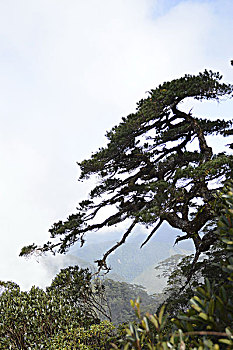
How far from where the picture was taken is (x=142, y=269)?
4392 inches

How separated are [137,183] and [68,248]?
192 centimetres

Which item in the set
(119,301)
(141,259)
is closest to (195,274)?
(119,301)

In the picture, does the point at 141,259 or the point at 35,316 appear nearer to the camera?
the point at 35,316

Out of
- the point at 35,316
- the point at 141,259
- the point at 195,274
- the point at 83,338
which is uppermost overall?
the point at 141,259

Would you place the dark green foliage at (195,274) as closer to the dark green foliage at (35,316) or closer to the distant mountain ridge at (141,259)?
the dark green foliage at (35,316)

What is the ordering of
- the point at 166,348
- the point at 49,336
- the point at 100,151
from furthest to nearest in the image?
the point at 100,151 < the point at 49,336 < the point at 166,348

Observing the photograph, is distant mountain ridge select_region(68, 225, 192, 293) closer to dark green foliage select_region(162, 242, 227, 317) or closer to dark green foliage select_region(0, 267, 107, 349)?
dark green foliage select_region(162, 242, 227, 317)

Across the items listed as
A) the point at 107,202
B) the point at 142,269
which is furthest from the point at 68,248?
the point at 142,269

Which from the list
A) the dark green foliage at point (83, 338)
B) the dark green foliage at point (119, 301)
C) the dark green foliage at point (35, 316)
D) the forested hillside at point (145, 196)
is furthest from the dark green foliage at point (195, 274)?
the dark green foliage at point (119, 301)

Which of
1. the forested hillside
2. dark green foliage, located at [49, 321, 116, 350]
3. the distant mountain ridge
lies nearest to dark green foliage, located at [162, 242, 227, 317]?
the forested hillside

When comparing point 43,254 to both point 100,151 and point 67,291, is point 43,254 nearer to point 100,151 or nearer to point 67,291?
point 67,291

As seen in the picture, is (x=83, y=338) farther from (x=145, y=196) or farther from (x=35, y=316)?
(x=145, y=196)

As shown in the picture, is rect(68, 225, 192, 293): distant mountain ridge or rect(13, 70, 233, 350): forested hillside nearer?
rect(13, 70, 233, 350): forested hillside

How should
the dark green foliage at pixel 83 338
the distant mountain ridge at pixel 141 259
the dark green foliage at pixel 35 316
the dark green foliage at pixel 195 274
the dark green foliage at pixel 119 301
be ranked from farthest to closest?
1. the distant mountain ridge at pixel 141 259
2. the dark green foliage at pixel 119 301
3. the dark green foliage at pixel 195 274
4. the dark green foliage at pixel 35 316
5. the dark green foliage at pixel 83 338
